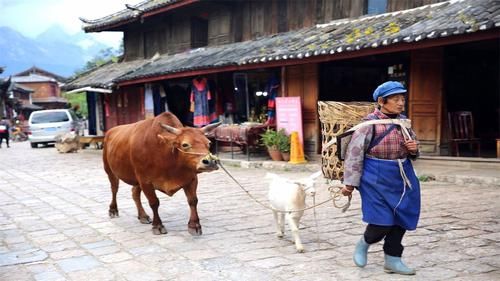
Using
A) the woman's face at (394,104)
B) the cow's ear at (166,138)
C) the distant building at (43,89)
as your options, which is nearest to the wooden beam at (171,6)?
the cow's ear at (166,138)

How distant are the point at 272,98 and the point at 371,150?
9229 mm

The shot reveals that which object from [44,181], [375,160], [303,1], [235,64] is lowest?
[44,181]

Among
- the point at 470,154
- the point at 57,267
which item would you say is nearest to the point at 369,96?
the point at 470,154

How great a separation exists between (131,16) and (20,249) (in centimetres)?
1508

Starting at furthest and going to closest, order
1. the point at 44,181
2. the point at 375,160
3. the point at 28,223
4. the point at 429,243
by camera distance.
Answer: the point at 44,181 → the point at 28,223 → the point at 429,243 → the point at 375,160

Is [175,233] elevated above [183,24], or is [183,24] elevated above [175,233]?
[183,24]

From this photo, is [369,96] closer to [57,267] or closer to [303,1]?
[303,1]

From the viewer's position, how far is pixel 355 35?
10.1 m

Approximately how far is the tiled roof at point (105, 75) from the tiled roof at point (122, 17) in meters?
1.89

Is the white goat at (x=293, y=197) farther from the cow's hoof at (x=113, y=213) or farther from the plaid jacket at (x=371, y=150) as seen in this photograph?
the cow's hoof at (x=113, y=213)

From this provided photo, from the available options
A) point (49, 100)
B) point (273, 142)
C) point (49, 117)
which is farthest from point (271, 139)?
point (49, 100)

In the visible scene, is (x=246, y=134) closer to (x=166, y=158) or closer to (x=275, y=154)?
(x=275, y=154)

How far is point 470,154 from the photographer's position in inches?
444

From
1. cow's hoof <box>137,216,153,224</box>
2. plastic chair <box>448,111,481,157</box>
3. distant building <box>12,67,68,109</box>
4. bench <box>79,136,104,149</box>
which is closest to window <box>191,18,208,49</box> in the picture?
bench <box>79,136,104,149</box>
